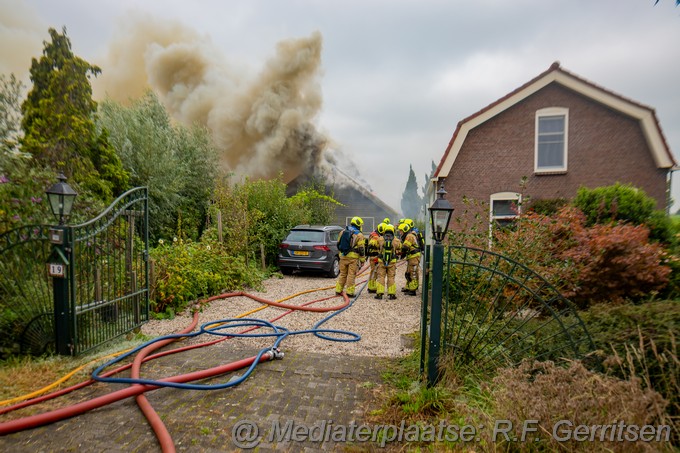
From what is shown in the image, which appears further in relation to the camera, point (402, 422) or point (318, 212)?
point (318, 212)

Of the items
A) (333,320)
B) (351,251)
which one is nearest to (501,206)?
(351,251)

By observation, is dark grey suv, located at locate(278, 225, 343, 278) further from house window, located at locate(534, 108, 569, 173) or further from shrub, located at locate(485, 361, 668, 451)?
shrub, located at locate(485, 361, 668, 451)

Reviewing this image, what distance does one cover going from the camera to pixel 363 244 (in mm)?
7414

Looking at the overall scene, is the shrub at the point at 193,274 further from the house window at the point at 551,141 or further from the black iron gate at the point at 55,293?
the house window at the point at 551,141

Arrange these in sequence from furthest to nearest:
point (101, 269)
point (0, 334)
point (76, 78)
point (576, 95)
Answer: point (576, 95), point (76, 78), point (101, 269), point (0, 334)

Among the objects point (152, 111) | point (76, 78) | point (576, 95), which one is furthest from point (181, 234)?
point (576, 95)

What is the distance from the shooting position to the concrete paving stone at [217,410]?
242cm

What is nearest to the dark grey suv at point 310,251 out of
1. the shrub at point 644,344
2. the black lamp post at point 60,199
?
the black lamp post at point 60,199

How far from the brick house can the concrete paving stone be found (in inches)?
324

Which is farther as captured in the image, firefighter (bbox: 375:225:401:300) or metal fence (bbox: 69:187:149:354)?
firefighter (bbox: 375:225:401:300)

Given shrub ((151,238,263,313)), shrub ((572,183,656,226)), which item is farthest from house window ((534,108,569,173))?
shrub ((151,238,263,313))

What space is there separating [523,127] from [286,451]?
36.8ft

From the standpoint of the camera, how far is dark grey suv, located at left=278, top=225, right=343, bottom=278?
385 inches

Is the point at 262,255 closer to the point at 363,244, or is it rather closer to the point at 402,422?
the point at 363,244
